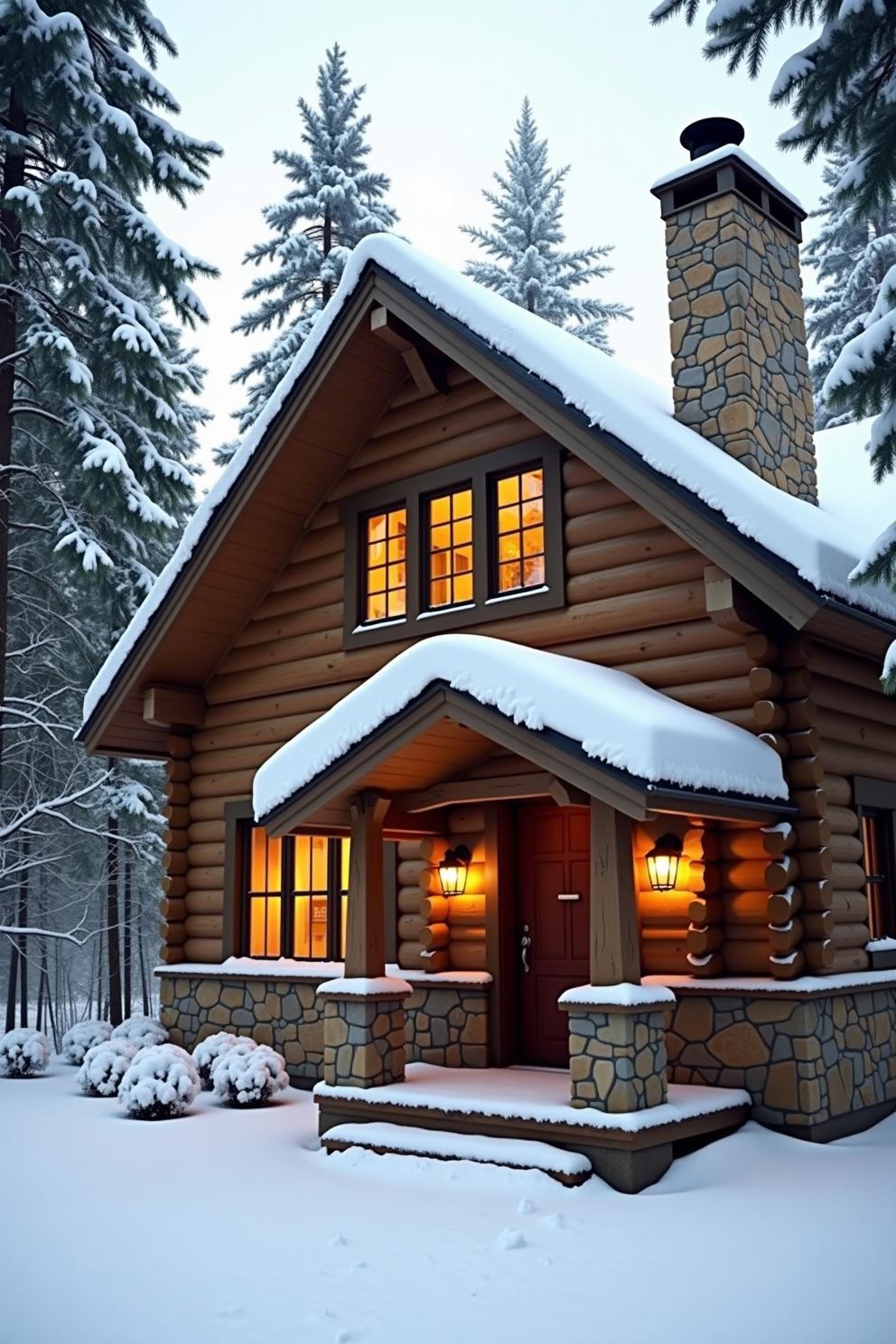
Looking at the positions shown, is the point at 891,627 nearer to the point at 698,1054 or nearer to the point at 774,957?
the point at 774,957

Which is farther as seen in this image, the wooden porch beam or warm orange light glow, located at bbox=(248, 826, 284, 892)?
warm orange light glow, located at bbox=(248, 826, 284, 892)

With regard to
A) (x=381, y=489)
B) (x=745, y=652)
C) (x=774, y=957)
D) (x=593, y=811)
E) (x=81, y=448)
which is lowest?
(x=774, y=957)

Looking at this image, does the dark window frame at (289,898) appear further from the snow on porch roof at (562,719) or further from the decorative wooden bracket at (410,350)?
the decorative wooden bracket at (410,350)

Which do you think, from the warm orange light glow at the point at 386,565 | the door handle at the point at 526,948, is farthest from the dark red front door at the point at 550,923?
the warm orange light glow at the point at 386,565

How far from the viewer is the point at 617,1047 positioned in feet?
26.7

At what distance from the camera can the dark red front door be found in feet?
35.6

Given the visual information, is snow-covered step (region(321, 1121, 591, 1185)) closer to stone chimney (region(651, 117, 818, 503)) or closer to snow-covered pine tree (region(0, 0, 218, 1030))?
stone chimney (region(651, 117, 818, 503))

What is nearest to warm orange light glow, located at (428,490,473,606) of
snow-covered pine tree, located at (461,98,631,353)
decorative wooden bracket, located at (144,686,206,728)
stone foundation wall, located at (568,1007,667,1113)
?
decorative wooden bracket, located at (144,686,206,728)

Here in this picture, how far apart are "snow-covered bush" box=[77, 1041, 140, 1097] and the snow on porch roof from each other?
3933mm

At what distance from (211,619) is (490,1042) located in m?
5.53

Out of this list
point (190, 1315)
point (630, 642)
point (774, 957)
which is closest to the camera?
point (190, 1315)

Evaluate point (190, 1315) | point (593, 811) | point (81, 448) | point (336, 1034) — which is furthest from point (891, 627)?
point (81, 448)

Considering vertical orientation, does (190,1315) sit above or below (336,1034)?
below

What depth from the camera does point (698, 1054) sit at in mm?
9469
